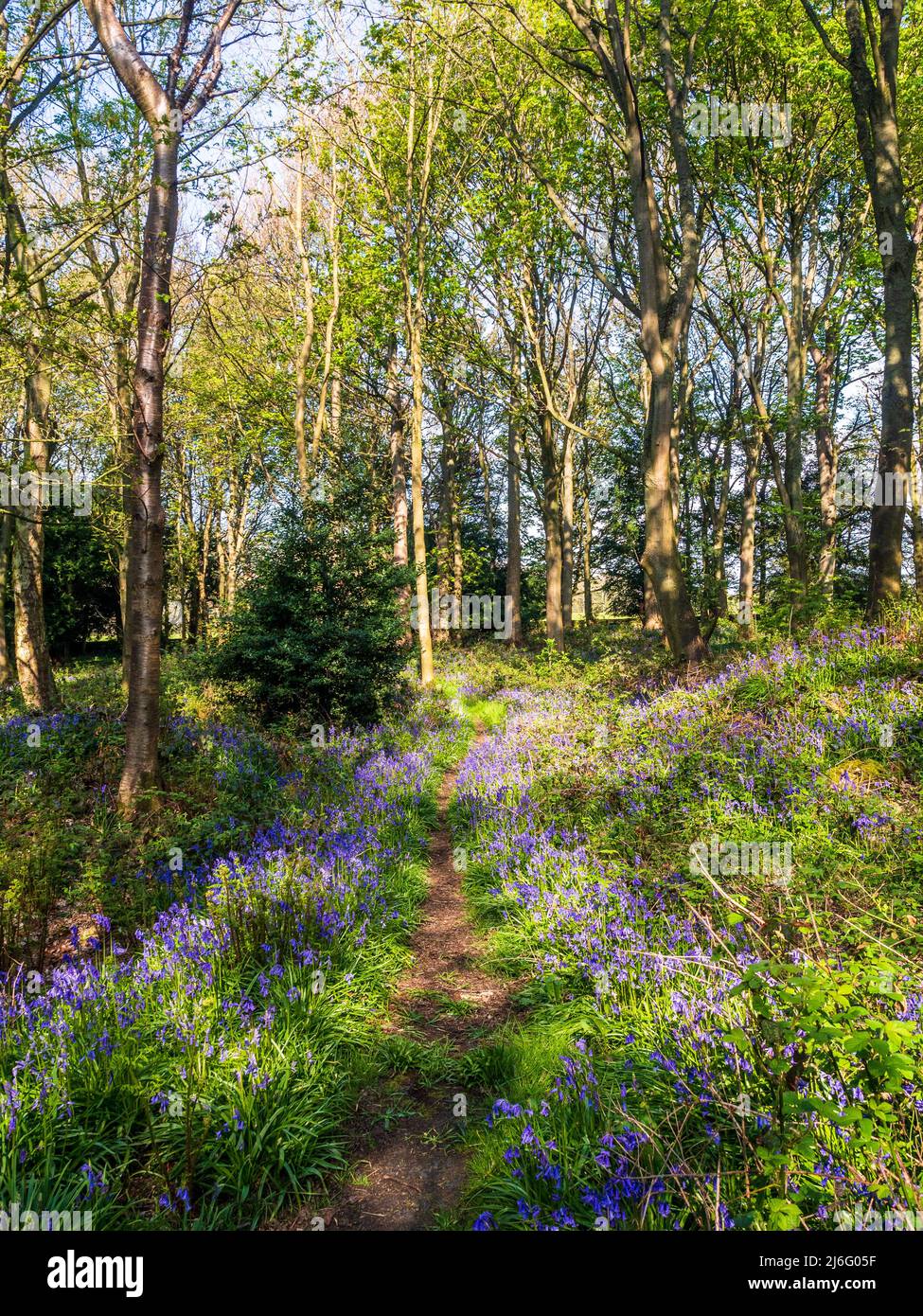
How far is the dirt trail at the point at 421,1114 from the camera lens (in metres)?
2.61

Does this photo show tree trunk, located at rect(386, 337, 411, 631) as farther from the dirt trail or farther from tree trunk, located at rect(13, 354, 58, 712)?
the dirt trail

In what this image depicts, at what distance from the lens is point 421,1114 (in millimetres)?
3195

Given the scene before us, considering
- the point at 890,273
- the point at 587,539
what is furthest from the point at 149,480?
the point at 587,539

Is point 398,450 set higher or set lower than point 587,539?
higher

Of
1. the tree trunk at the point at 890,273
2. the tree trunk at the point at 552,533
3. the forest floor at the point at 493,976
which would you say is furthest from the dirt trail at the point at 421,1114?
the tree trunk at the point at 552,533

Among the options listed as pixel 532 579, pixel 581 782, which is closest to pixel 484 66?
pixel 581 782

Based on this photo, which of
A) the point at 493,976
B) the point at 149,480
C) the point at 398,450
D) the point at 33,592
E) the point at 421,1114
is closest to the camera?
the point at 421,1114

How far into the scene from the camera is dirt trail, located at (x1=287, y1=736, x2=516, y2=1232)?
2605mm

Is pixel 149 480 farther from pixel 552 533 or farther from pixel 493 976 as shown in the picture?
pixel 552 533

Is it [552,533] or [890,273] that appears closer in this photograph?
[890,273]

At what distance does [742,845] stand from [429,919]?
8.67 feet

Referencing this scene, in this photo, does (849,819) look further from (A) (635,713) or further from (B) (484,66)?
(B) (484,66)

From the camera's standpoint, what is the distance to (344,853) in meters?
5.39
